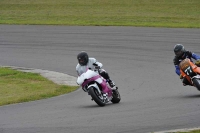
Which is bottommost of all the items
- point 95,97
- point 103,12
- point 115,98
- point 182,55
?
point 103,12

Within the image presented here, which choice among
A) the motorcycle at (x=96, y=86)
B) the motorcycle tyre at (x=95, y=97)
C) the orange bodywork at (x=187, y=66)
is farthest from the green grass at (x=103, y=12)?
the motorcycle tyre at (x=95, y=97)

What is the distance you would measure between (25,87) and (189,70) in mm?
5961

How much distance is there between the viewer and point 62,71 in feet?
74.3

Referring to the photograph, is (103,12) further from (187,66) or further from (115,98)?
(115,98)

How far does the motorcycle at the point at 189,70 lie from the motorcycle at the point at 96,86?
2227 mm

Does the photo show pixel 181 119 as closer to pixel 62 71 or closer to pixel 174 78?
pixel 174 78

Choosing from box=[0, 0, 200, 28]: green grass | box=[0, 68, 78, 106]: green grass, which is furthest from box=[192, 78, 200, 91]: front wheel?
box=[0, 0, 200, 28]: green grass

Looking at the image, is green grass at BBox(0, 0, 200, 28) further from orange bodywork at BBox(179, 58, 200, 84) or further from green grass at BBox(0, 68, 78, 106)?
orange bodywork at BBox(179, 58, 200, 84)

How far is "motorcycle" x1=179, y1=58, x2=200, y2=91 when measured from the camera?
15502 millimetres

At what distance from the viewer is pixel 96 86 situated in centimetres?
1433

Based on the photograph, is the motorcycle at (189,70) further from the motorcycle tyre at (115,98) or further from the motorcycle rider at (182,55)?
the motorcycle tyre at (115,98)

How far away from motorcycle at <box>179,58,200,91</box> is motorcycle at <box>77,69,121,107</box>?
2227mm

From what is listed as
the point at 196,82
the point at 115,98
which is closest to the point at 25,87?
the point at 115,98

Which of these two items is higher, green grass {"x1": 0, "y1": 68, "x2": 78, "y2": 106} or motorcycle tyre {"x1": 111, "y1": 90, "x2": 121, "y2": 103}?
motorcycle tyre {"x1": 111, "y1": 90, "x2": 121, "y2": 103}
